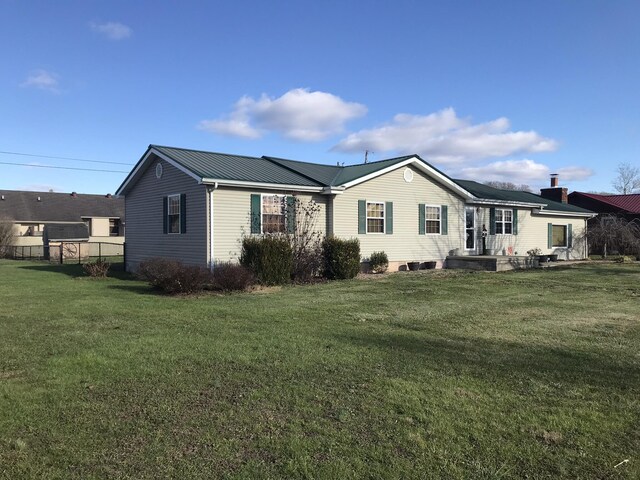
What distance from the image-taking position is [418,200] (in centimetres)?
2027

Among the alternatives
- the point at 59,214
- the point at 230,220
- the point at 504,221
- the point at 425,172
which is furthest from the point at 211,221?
the point at 59,214

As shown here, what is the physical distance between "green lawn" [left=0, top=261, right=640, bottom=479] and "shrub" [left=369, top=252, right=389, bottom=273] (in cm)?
867

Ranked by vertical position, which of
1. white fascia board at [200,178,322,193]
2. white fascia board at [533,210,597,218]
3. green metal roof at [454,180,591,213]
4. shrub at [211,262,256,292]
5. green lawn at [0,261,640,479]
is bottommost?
green lawn at [0,261,640,479]

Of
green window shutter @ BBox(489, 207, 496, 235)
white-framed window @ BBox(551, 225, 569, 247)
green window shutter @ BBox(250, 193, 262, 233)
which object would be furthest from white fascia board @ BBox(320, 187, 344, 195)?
white-framed window @ BBox(551, 225, 569, 247)

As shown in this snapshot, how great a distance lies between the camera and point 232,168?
648 inches

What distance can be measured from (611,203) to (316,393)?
125ft

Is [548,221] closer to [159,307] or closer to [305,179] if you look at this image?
[305,179]

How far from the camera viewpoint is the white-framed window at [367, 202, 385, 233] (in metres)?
18.8

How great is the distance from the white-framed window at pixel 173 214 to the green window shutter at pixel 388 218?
7.46 m

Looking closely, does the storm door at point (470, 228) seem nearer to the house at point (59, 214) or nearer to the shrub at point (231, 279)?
the shrub at point (231, 279)

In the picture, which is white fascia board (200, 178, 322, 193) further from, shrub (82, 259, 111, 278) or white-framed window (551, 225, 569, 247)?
white-framed window (551, 225, 569, 247)

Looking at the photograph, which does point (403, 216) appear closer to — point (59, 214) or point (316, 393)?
point (316, 393)

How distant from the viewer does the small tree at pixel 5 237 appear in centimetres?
3428

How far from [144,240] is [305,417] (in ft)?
51.9
